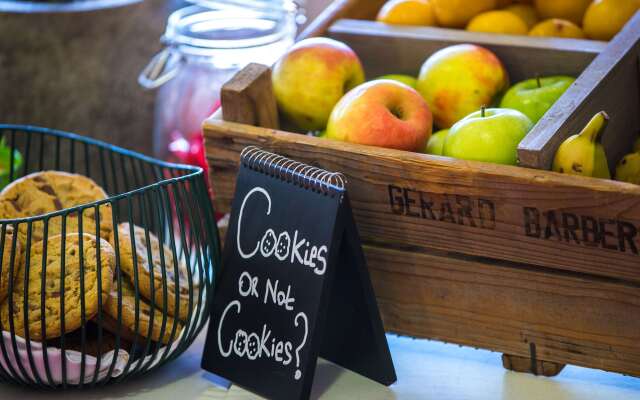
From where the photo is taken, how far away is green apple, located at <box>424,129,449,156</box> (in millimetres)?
1108

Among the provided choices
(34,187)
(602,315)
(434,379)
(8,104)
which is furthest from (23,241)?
(8,104)

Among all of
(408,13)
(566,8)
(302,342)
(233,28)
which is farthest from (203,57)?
(302,342)

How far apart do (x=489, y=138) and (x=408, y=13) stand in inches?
17.7

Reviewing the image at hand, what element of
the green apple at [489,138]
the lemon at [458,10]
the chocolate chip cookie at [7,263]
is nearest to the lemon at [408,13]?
the lemon at [458,10]

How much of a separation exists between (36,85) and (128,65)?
209 millimetres

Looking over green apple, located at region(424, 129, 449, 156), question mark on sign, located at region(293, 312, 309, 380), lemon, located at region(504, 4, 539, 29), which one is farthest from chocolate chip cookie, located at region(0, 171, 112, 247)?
lemon, located at region(504, 4, 539, 29)

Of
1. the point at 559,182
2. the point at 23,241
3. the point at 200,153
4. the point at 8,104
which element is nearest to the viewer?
the point at 559,182

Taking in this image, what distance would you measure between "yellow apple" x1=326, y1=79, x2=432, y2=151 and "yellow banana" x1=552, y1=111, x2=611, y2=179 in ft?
0.59

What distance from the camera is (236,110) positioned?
1096 mm

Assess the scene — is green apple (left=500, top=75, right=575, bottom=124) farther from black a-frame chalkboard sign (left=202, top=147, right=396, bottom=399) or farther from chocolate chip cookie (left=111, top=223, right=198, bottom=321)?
chocolate chip cookie (left=111, top=223, right=198, bottom=321)

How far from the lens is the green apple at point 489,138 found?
0.99 meters

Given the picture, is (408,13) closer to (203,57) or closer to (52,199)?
(203,57)

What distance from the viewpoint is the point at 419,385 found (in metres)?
1.04

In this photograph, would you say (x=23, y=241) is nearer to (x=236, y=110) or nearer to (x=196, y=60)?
(x=236, y=110)
